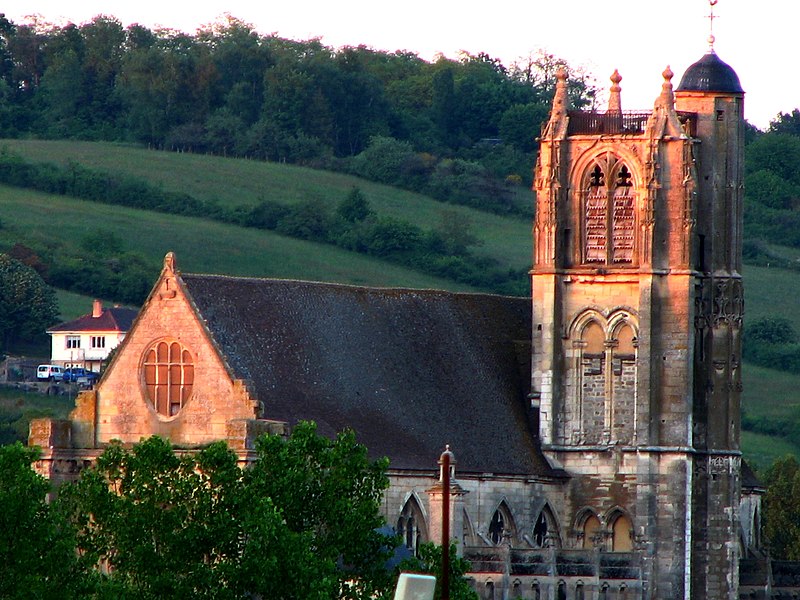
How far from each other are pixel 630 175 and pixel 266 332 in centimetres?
1170

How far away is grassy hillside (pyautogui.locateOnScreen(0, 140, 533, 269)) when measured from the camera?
164 m

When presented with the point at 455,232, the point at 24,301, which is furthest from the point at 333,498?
the point at 455,232

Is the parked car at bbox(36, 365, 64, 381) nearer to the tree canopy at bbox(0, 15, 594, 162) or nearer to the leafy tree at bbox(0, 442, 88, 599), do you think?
the tree canopy at bbox(0, 15, 594, 162)

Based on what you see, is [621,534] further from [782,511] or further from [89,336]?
[89,336]

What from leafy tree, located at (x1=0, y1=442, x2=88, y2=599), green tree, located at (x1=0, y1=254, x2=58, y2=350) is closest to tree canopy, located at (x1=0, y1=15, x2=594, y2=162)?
green tree, located at (x1=0, y1=254, x2=58, y2=350)

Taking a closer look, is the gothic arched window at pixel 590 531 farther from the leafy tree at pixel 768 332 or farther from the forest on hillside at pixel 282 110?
the forest on hillside at pixel 282 110

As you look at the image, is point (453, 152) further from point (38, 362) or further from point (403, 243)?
point (38, 362)

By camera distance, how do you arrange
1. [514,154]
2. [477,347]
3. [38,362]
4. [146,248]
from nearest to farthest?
[477,347], [38,362], [146,248], [514,154]

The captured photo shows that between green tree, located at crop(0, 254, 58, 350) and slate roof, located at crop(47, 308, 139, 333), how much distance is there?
128 cm

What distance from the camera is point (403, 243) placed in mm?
152375

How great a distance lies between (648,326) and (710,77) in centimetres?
772

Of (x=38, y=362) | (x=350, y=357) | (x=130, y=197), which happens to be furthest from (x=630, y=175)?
(x=130, y=197)

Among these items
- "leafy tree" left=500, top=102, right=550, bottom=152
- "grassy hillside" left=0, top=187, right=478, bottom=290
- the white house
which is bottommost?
the white house

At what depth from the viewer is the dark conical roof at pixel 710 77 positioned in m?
89.4
